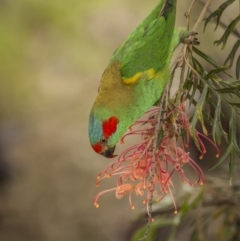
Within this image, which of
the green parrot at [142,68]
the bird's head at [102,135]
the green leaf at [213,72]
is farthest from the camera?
the green parrot at [142,68]

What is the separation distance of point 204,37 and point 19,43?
5.22ft

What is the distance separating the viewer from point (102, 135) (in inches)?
60.7

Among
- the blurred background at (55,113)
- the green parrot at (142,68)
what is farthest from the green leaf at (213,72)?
the blurred background at (55,113)

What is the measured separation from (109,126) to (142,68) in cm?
31

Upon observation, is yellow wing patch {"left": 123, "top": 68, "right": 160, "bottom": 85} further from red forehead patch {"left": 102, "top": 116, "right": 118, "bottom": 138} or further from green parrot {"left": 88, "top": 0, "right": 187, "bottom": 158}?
red forehead patch {"left": 102, "top": 116, "right": 118, "bottom": 138}

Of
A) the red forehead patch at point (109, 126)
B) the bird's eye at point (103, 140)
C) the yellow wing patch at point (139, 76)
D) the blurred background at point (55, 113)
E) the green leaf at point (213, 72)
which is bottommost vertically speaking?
the green leaf at point (213, 72)

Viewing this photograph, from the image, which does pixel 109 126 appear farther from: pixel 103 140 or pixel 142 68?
pixel 142 68

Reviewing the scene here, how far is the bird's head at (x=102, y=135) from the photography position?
1.54 metres

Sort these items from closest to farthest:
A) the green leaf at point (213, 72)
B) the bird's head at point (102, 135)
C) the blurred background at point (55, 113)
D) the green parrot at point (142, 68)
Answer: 1. the green leaf at point (213, 72)
2. the bird's head at point (102, 135)
3. the green parrot at point (142, 68)
4. the blurred background at point (55, 113)

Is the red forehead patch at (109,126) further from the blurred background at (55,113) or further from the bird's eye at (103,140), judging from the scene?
the blurred background at (55,113)

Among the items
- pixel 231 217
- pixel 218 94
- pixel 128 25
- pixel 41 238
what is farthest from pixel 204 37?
pixel 218 94

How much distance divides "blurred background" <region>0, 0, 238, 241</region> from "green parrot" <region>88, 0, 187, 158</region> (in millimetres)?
1690

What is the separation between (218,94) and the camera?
1461 millimetres

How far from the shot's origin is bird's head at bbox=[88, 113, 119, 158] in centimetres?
154
